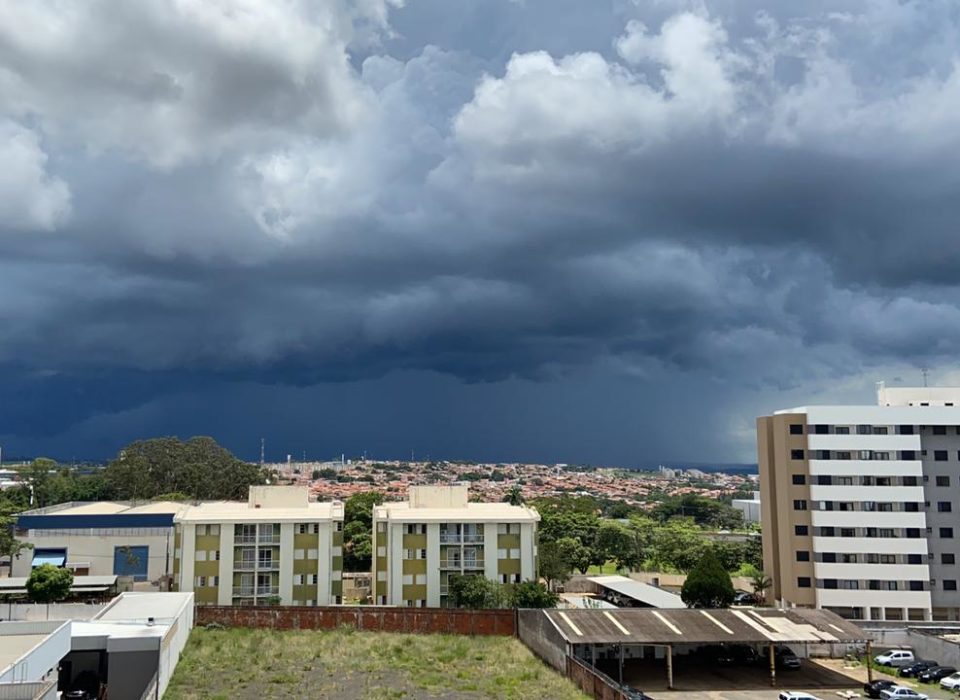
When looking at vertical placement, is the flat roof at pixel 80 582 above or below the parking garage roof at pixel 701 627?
below

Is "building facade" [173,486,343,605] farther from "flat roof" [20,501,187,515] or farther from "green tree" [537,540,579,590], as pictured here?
"green tree" [537,540,579,590]

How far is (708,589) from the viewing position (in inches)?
2083

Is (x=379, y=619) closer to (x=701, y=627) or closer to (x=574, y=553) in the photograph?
(x=701, y=627)

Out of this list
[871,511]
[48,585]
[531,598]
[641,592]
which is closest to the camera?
[531,598]

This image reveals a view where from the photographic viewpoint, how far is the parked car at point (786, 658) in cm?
4119

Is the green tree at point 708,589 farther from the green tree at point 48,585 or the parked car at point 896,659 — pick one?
the green tree at point 48,585

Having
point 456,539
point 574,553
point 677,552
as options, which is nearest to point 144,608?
point 456,539

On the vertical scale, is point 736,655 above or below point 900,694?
below

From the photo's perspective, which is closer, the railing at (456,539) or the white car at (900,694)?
the white car at (900,694)

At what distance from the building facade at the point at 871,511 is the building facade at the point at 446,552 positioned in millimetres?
18450

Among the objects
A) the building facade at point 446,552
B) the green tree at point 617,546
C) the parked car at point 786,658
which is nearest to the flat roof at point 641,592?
the building facade at point 446,552

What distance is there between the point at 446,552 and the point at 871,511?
28.4 metres

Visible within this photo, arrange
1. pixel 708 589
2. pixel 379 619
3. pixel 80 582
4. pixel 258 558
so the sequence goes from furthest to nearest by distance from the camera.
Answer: pixel 80 582, pixel 258 558, pixel 708 589, pixel 379 619

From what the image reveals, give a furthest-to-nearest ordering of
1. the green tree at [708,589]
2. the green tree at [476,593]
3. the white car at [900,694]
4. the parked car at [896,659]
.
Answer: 1. the green tree at [708,589]
2. the green tree at [476,593]
3. the parked car at [896,659]
4. the white car at [900,694]
